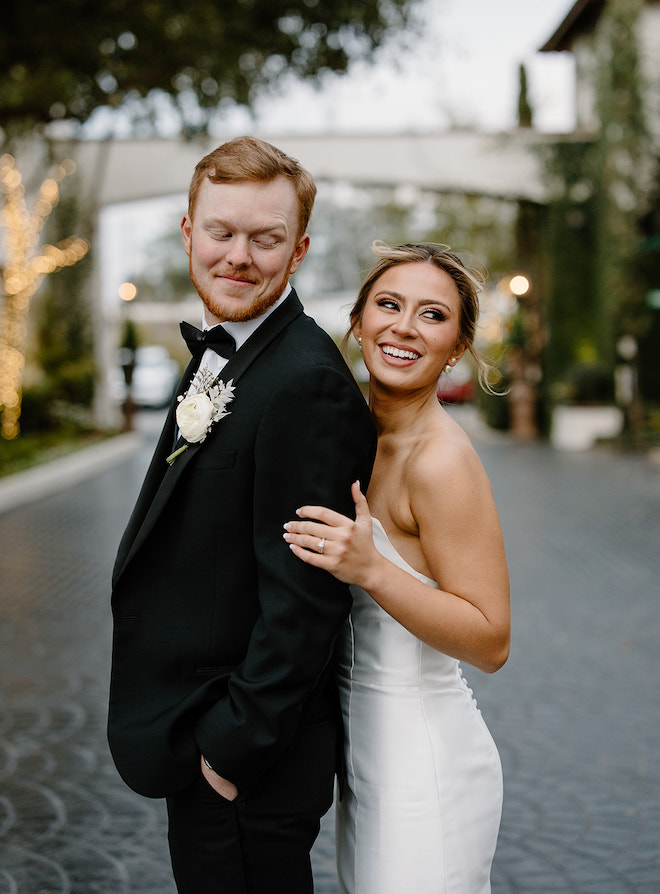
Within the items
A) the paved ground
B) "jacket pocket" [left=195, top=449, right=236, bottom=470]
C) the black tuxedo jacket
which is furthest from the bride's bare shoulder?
the paved ground

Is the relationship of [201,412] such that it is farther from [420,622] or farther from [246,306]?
[420,622]

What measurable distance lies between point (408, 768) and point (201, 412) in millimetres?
809

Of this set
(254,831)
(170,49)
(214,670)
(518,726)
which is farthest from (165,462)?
(170,49)

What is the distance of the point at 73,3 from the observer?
958 cm

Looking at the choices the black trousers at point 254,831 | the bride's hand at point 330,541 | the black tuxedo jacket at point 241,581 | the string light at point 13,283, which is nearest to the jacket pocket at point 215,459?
the black tuxedo jacket at point 241,581

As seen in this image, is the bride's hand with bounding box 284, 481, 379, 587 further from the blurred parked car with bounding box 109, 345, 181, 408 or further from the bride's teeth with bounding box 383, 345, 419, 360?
the blurred parked car with bounding box 109, 345, 181, 408

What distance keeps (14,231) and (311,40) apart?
7.27 m

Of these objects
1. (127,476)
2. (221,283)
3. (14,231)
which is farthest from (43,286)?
(221,283)

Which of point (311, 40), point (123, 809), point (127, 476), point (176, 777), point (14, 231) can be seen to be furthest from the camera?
point (14, 231)

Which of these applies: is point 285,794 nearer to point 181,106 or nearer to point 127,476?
point 181,106

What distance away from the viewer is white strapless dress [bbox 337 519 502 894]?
6.15ft

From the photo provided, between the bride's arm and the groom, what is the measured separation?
13 centimetres

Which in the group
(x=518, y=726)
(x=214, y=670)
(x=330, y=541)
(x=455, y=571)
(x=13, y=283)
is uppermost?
(x=13, y=283)

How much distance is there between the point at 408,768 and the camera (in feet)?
6.21
